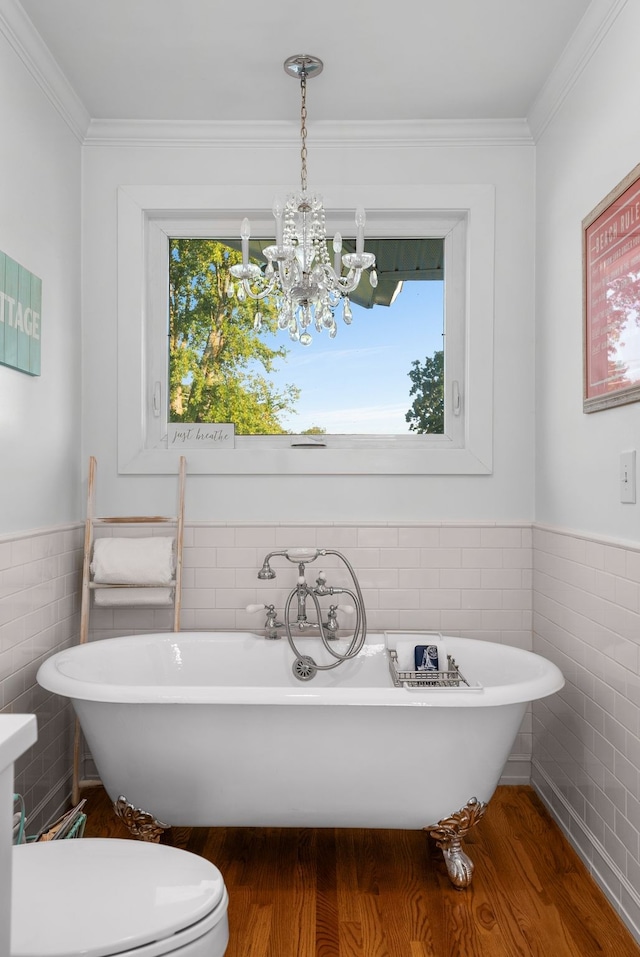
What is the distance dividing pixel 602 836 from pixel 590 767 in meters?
0.21

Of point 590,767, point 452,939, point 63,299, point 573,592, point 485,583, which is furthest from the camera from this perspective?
point 485,583

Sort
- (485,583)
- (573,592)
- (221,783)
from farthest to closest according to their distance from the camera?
(485,583), (573,592), (221,783)

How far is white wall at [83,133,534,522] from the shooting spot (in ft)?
10.2

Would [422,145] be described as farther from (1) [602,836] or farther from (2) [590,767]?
(1) [602,836]

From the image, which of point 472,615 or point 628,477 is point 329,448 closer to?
point 472,615

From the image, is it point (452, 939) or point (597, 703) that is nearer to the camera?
point (452, 939)

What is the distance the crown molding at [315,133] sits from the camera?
10.1 ft

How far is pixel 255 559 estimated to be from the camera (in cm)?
311

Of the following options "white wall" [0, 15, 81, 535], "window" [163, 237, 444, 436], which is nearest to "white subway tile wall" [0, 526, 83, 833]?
"white wall" [0, 15, 81, 535]

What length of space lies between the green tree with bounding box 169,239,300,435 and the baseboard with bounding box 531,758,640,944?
6.02ft

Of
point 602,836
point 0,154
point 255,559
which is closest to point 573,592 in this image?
point 602,836

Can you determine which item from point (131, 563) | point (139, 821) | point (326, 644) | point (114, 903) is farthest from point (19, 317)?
point (114, 903)

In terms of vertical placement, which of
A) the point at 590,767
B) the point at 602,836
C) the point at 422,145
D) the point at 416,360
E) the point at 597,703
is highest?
the point at 422,145

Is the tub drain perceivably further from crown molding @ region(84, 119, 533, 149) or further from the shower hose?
crown molding @ region(84, 119, 533, 149)
